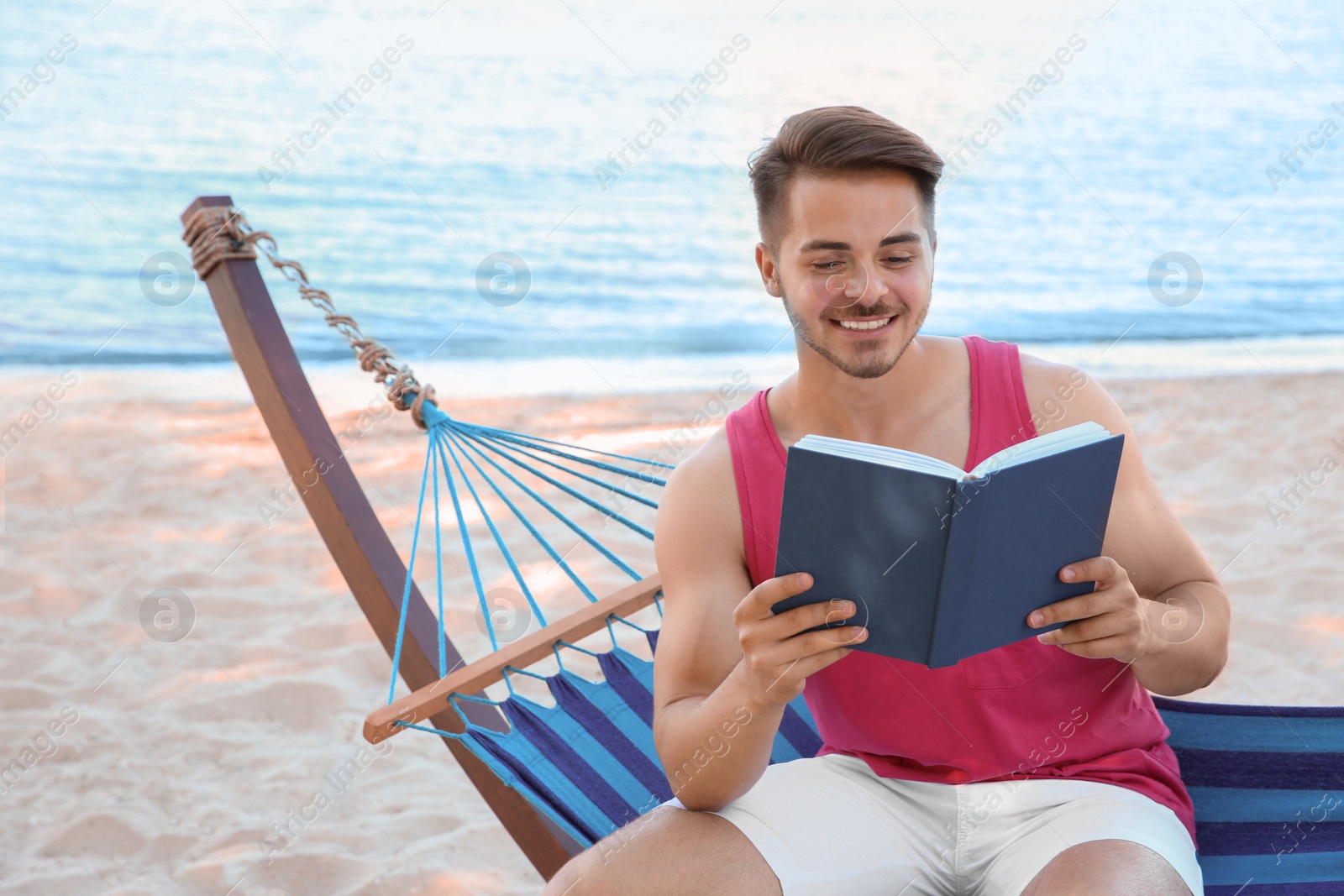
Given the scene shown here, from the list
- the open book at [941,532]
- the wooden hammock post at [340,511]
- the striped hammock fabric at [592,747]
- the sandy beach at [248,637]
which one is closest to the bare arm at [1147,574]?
the open book at [941,532]

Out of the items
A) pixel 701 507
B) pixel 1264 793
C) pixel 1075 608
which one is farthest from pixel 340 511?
pixel 1264 793

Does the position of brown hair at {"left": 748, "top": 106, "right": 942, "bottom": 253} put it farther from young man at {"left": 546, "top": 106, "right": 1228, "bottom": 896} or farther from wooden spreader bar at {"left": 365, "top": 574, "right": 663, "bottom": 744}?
wooden spreader bar at {"left": 365, "top": 574, "right": 663, "bottom": 744}

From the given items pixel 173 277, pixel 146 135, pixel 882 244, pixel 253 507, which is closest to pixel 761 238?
pixel 882 244

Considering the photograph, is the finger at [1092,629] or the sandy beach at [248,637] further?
the sandy beach at [248,637]

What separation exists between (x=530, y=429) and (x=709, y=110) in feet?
37.5

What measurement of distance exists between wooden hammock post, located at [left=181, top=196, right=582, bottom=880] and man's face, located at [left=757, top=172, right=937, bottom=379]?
2.88 ft

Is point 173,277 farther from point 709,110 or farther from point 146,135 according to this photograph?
point 709,110

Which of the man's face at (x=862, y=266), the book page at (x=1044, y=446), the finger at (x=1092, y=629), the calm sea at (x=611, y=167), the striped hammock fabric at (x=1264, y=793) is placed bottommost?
the striped hammock fabric at (x=1264, y=793)

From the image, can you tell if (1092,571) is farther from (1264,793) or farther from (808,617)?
(1264,793)

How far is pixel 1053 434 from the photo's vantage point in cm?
113

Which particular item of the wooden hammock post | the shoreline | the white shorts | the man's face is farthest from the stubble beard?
the shoreline

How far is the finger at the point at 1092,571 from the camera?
3.76 feet

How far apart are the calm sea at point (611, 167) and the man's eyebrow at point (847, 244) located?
5.62m

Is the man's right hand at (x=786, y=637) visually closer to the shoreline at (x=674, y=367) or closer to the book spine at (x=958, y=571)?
the book spine at (x=958, y=571)
